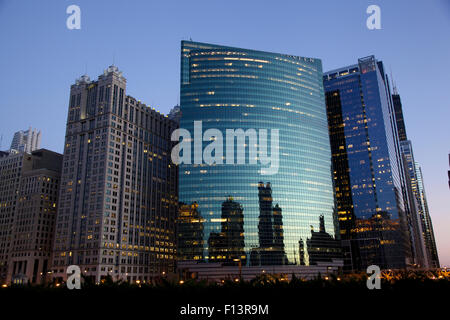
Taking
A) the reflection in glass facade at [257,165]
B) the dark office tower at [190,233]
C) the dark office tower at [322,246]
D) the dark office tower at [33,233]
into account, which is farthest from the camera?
the dark office tower at [33,233]

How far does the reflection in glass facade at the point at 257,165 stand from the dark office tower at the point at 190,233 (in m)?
0.92

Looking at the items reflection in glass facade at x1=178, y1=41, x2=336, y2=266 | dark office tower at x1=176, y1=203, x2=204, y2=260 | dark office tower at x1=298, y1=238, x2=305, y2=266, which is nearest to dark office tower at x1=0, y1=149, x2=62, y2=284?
dark office tower at x1=176, y1=203, x2=204, y2=260

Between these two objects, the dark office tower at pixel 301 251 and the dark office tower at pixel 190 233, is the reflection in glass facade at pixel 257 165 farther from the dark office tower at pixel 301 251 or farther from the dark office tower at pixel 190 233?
the dark office tower at pixel 190 233

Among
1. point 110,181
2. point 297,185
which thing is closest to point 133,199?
point 110,181

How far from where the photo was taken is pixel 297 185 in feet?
561

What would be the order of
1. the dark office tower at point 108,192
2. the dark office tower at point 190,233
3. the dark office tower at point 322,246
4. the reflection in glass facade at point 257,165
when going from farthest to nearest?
the dark office tower at point 322,246, the dark office tower at point 108,192, the reflection in glass facade at point 257,165, the dark office tower at point 190,233

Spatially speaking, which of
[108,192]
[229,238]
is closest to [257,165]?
[229,238]

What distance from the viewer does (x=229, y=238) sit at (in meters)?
158

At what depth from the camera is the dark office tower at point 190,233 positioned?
158000 mm

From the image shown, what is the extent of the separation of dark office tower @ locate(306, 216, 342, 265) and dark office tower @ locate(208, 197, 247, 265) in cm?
3161

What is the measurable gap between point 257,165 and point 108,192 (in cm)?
6752

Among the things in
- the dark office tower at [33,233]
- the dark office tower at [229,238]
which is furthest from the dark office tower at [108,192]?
the dark office tower at [229,238]

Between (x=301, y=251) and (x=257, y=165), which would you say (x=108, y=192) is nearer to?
(x=257, y=165)
